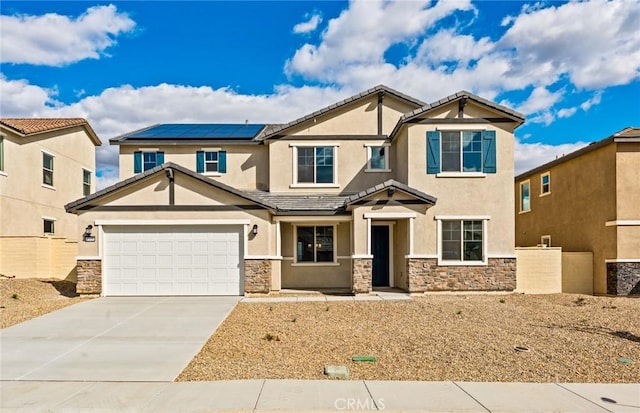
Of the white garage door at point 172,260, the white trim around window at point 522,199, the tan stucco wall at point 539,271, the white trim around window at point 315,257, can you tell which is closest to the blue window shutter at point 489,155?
the tan stucco wall at point 539,271

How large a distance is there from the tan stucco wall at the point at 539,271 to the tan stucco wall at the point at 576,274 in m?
0.48

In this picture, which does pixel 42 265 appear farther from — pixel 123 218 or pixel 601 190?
pixel 601 190

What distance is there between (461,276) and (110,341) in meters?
11.4

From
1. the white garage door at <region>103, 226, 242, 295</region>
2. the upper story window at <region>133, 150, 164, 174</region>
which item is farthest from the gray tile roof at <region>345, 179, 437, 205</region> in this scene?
the upper story window at <region>133, 150, 164, 174</region>

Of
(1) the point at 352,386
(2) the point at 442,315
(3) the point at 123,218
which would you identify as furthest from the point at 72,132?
(1) the point at 352,386

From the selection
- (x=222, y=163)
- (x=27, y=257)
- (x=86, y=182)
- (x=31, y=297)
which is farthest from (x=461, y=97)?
(x=86, y=182)

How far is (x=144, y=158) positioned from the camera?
19.7 meters

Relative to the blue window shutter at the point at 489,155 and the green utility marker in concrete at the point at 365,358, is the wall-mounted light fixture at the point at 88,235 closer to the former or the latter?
the green utility marker in concrete at the point at 365,358

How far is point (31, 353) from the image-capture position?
853cm

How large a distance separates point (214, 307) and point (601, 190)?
14.8 m

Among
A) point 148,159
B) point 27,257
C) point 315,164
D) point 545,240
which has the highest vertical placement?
point 148,159

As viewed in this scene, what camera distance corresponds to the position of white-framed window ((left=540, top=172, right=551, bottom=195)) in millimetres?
21234

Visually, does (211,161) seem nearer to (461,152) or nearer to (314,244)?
(314,244)

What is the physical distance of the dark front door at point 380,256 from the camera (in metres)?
17.4
